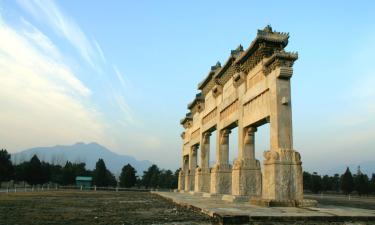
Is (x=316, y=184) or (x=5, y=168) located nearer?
(x=5, y=168)

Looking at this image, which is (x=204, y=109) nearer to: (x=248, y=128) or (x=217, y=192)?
(x=217, y=192)

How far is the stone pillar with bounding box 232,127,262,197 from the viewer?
→ 65.1ft

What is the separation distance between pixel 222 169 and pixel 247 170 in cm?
513

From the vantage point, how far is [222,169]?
2509 cm

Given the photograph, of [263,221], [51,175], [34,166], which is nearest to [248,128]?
[263,221]

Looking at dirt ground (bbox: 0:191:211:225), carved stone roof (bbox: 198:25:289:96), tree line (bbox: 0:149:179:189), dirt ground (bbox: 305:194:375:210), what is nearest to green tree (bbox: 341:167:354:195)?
dirt ground (bbox: 305:194:375:210)

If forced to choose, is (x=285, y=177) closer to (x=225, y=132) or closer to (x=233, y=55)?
(x=233, y=55)

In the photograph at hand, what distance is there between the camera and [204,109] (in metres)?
31.7

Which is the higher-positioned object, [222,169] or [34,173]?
[222,169]

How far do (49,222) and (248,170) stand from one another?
11.5 m

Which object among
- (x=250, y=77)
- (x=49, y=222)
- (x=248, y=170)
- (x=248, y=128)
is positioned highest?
(x=250, y=77)

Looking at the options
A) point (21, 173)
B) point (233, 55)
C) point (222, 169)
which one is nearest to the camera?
point (233, 55)

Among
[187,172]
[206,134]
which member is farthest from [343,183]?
[206,134]

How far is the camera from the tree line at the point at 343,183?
66.8 metres
